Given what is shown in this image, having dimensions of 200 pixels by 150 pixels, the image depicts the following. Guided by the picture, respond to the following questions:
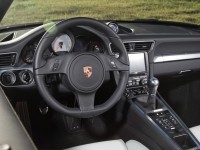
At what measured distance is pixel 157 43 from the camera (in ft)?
9.13

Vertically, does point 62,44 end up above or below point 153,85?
above

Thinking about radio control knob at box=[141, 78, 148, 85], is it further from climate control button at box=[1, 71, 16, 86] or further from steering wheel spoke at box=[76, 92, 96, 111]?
climate control button at box=[1, 71, 16, 86]

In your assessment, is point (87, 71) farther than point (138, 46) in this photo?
No

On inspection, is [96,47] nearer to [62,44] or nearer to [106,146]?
[62,44]

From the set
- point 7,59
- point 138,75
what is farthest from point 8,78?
point 138,75

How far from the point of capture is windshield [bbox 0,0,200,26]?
684 centimetres

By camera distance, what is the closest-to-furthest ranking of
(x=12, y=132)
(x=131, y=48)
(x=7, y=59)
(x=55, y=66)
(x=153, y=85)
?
(x=12, y=132) < (x=55, y=66) < (x=7, y=59) < (x=153, y=85) < (x=131, y=48)

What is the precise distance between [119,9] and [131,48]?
4839 mm

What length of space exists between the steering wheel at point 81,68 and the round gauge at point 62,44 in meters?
0.09

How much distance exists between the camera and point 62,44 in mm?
2070

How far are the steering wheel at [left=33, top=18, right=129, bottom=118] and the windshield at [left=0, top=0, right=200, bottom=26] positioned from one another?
4601mm

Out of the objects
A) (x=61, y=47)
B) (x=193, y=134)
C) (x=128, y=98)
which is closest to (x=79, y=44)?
(x=61, y=47)

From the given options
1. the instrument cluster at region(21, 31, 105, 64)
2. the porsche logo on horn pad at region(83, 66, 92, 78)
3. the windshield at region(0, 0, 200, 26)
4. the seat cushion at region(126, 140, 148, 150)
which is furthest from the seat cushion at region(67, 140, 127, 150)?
the windshield at region(0, 0, 200, 26)

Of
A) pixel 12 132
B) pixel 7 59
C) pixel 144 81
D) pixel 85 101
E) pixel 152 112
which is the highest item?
pixel 12 132
